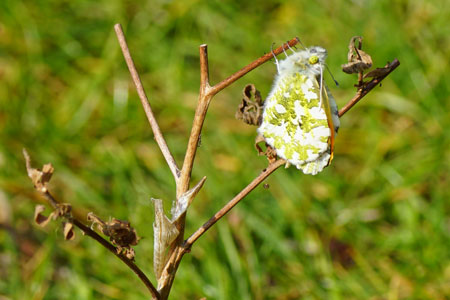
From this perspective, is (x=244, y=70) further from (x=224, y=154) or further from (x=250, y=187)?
(x=224, y=154)

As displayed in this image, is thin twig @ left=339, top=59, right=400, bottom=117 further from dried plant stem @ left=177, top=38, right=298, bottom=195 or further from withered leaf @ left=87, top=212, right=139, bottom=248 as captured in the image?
withered leaf @ left=87, top=212, right=139, bottom=248

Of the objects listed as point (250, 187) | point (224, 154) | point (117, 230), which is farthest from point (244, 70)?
point (224, 154)

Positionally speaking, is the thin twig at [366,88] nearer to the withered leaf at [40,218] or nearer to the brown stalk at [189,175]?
the brown stalk at [189,175]

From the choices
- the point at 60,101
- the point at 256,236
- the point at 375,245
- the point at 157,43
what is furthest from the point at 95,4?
the point at 375,245

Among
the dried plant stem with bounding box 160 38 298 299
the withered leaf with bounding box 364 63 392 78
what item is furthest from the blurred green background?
the withered leaf with bounding box 364 63 392 78

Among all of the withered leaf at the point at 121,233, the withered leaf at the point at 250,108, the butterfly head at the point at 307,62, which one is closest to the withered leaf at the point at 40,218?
the withered leaf at the point at 121,233

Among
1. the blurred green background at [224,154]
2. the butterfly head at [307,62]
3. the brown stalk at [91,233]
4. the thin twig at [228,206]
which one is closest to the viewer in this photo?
the brown stalk at [91,233]
